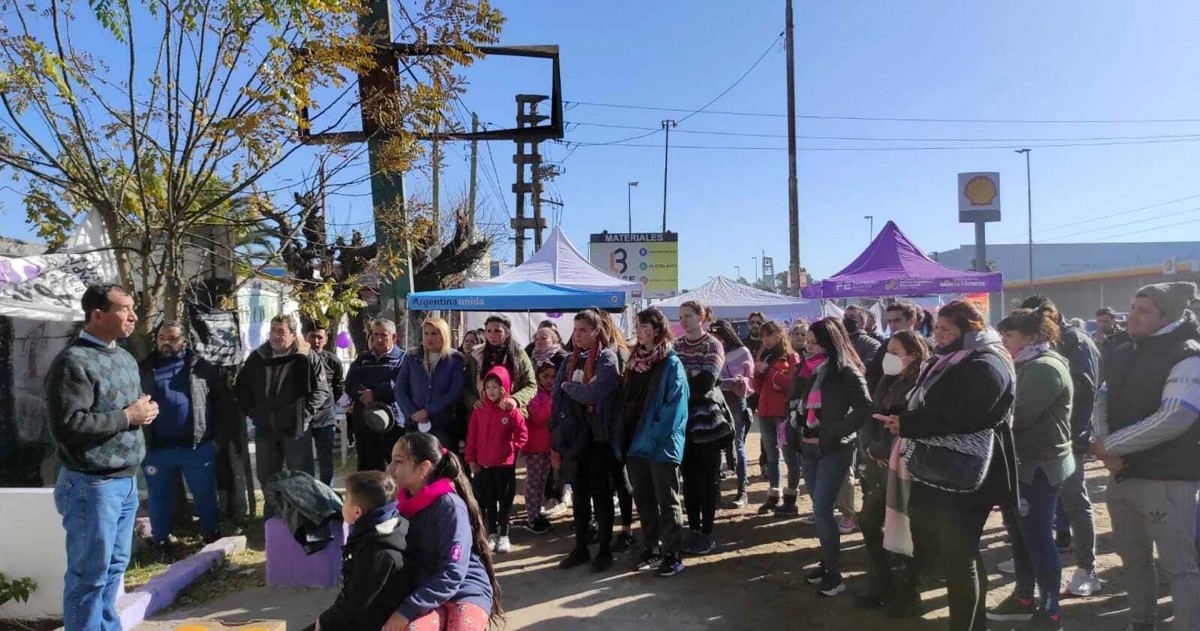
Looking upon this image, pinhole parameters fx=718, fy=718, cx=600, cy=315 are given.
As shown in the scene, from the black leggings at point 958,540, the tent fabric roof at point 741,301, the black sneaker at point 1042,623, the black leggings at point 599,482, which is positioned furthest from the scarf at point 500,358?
the tent fabric roof at point 741,301

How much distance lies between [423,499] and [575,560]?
2.17m

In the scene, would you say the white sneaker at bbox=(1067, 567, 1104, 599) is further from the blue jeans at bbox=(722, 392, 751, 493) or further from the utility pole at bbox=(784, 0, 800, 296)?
the utility pole at bbox=(784, 0, 800, 296)

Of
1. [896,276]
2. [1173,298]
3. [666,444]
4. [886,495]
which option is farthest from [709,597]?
[896,276]

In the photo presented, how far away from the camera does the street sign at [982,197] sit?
31.7m

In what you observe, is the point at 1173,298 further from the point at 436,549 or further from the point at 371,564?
the point at 371,564

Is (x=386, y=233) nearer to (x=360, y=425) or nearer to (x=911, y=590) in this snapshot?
(x=360, y=425)

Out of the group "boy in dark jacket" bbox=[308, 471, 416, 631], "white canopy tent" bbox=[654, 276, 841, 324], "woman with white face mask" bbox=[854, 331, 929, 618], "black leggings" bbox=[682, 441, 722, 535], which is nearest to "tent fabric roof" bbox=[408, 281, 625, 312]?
"black leggings" bbox=[682, 441, 722, 535]

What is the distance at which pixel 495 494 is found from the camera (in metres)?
5.16

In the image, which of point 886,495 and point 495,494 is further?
point 495,494

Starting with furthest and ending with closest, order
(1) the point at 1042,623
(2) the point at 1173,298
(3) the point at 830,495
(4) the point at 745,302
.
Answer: (4) the point at 745,302 < (3) the point at 830,495 < (1) the point at 1042,623 < (2) the point at 1173,298

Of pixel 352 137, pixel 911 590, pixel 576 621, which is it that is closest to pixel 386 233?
pixel 352 137

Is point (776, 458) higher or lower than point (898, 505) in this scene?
lower

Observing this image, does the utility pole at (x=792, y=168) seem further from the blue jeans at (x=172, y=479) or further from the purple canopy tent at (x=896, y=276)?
the blue jeans at (x=172, y=479)

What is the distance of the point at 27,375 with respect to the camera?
240 inches
